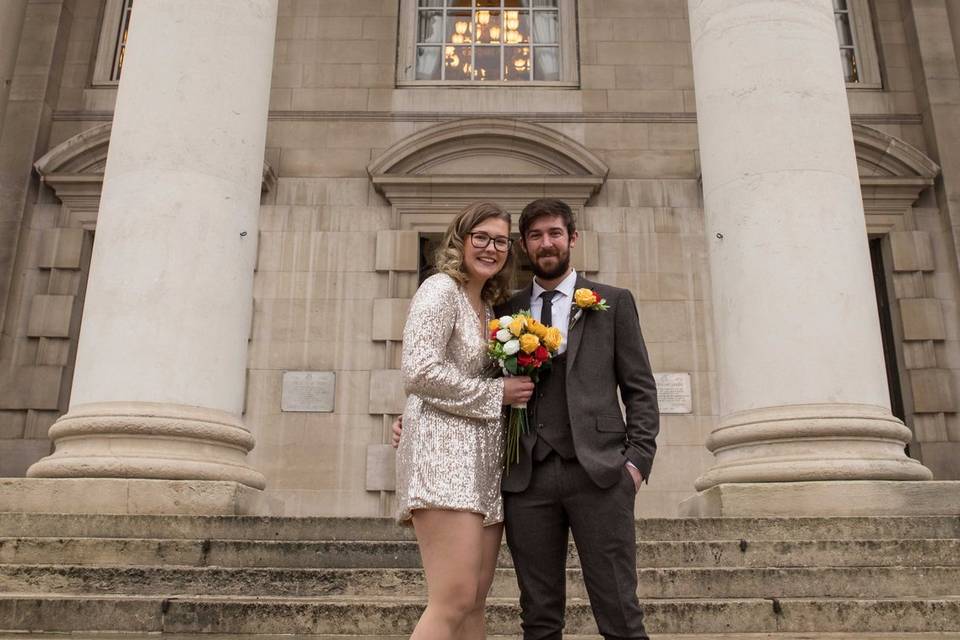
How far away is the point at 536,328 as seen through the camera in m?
3.05

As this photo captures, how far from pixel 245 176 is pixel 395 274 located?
4.95 metres

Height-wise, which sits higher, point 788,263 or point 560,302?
point 788,263

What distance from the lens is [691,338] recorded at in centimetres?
1216

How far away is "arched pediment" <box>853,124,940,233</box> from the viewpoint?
501 inches

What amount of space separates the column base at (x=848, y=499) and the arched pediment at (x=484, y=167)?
22.1 feet

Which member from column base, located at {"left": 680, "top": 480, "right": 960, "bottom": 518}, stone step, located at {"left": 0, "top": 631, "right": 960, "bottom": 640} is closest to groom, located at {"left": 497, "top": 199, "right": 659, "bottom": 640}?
stone step, located at {"left": 0, "top": 631, "right": 960, "bottom": 640}

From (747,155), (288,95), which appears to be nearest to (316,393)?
(288,95)

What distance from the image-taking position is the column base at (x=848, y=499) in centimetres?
656

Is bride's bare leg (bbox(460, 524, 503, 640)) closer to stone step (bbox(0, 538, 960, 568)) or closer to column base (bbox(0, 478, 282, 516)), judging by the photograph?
stone step (bbox(0, 538, 960, 568))

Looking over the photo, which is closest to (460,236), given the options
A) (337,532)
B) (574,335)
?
(574,335)

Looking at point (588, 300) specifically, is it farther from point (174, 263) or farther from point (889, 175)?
point (889, 175)

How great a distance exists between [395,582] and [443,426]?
2.78 meters

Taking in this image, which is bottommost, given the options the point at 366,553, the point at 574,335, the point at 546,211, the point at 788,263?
the point at 366,553

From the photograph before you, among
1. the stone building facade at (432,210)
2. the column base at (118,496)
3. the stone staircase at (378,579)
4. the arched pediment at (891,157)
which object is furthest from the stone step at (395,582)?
the arched pediment at (891,157)
